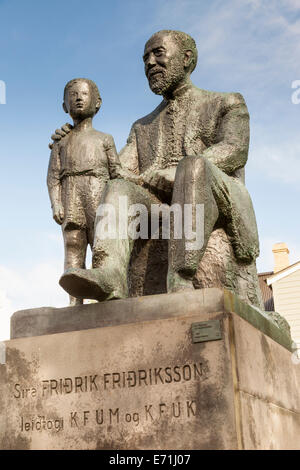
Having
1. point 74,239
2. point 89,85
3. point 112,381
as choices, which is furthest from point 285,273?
point 112,381

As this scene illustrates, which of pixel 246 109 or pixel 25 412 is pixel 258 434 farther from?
pixel 246 109

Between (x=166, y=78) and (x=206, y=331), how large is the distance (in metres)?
2.23

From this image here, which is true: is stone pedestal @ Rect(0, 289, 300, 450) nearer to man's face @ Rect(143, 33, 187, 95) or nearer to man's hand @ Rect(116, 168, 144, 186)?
man's hand @ Rect(116, 168, 144, 186)

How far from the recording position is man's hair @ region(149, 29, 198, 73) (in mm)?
5227

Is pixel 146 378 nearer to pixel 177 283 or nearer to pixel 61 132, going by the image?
pixel 177 283

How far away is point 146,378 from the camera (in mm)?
3850

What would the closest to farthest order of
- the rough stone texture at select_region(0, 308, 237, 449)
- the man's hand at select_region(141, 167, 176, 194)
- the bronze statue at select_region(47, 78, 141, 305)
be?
the rough stone texture at select_region(0, 308, 237, 449) < the man's hand at select_region(141, 167, 176, 194) < the bronze statue at select_region(47, 78, 141, 305)

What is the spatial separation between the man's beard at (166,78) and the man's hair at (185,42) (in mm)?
130

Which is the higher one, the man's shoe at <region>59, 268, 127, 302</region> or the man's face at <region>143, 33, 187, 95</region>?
the man's face at <region>143, 33, 187, 95</region>

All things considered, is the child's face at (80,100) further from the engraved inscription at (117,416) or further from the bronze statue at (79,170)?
the engraved inscription at (117,416)

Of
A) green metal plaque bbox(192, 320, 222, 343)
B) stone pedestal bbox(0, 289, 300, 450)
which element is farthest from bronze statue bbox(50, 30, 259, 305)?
green metal plaque bbox(192, 320, 222, 343)

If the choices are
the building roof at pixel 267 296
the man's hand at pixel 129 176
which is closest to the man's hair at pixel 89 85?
the man's hand at pixel 129 176

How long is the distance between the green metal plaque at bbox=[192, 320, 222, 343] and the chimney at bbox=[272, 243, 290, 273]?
1946 centimetres
